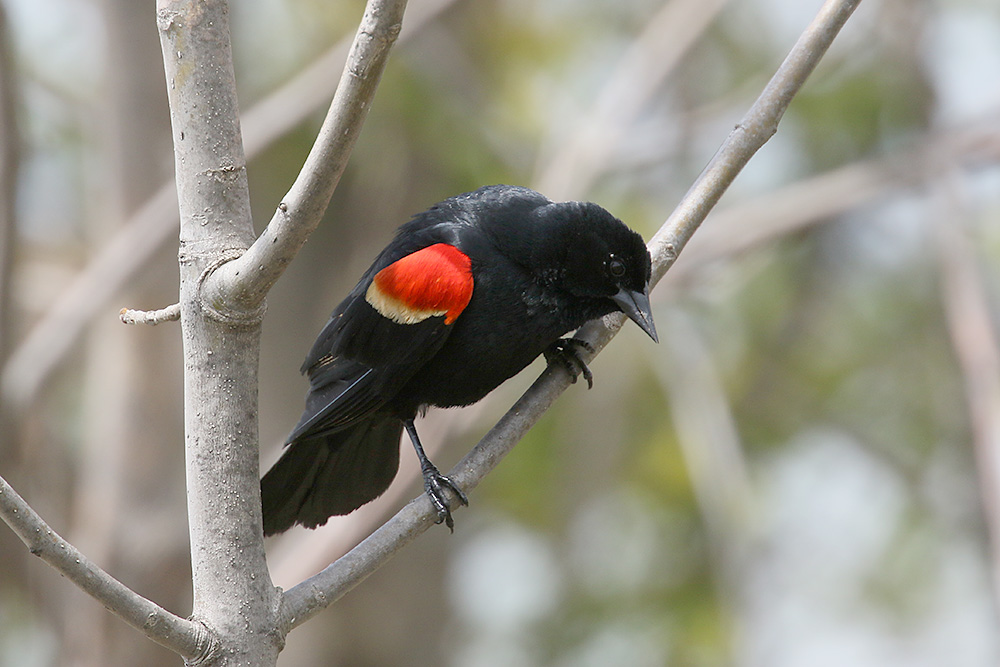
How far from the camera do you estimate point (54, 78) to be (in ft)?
24.7

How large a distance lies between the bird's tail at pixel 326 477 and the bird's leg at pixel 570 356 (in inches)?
23.1

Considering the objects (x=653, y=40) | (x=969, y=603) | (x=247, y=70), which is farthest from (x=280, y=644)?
(x=969, y=603)

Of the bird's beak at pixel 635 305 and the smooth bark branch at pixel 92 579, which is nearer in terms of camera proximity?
the smooth bark branch at pixel 92 579

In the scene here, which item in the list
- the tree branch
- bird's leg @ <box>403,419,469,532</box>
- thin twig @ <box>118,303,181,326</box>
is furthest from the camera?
the tree branch

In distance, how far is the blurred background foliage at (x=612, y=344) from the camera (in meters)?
4.75

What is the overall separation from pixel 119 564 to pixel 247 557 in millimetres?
3929

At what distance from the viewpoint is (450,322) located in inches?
111

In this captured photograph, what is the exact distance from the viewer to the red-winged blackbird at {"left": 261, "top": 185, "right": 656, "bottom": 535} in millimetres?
2789

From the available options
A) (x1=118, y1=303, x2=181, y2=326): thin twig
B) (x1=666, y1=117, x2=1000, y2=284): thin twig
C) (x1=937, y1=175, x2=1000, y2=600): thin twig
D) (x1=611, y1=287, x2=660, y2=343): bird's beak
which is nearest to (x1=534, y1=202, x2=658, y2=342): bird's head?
(x1=611, y1=287, x2=660, y2=343): bird's beak

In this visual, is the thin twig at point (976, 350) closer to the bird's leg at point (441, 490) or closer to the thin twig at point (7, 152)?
the bird's leg at point (441, 490)

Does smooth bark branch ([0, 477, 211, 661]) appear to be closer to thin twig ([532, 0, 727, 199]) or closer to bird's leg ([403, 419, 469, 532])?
bird's leg ([403, 419, 469, 532])

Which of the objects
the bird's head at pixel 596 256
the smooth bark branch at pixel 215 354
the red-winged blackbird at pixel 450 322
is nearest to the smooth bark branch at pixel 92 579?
the smooth bark branch at pixel 215 354

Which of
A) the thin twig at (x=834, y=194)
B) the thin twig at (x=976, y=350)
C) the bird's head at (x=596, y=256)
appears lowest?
the thin twig at (x=976, y=350)

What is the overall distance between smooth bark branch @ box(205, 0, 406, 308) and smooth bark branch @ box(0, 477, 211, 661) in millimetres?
499
